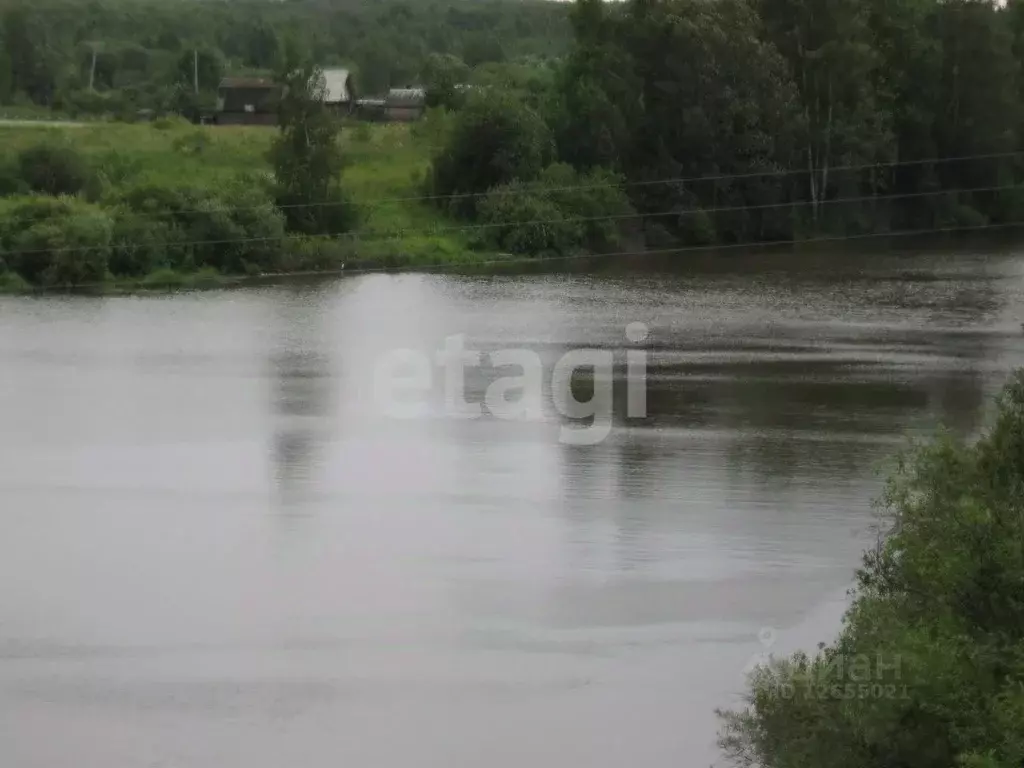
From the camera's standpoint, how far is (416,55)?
3036 inches

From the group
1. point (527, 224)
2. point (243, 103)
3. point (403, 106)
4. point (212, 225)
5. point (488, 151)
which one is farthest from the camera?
point (403, 106)

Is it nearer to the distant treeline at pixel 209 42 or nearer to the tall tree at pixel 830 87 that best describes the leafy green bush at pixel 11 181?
the distant treeline at pixel 209 42

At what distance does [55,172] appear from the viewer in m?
30.6

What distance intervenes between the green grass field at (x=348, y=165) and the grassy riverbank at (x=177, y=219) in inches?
1.7

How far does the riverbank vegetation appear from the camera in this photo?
29594mm

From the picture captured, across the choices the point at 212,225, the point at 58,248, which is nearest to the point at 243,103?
the point at 212,225

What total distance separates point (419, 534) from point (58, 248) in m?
16.3

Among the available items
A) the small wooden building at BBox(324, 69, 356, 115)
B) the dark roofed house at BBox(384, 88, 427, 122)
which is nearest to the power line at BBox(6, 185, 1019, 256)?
the dark roofed house at BBox(384, 88, 427, 122)

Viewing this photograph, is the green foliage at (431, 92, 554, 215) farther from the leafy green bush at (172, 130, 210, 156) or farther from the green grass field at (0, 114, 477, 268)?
the leafy green bush at (172, 130, 210, 156)

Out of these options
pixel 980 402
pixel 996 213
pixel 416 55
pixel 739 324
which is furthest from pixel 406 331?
pixel 416 55

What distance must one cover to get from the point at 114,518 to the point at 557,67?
2730cm

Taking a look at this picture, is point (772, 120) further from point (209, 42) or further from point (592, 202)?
point (209, 42)

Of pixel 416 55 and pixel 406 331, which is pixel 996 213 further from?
pixel 416 55

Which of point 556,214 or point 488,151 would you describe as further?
point 488,151
